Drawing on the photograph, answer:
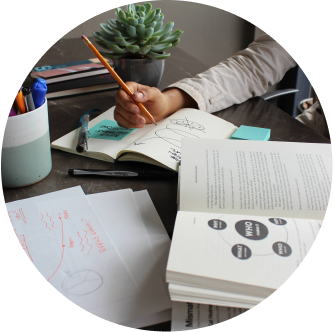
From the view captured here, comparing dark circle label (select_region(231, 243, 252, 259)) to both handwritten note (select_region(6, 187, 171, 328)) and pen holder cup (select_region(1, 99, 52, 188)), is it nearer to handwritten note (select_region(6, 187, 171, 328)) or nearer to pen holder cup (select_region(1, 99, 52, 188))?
handwritten note (select_region(6, 187, 171, 328))

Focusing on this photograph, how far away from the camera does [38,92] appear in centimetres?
60

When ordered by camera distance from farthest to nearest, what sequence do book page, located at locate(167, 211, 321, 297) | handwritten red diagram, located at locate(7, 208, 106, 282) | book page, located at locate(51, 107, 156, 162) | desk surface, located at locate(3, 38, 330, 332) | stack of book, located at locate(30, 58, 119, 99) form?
stack of book, located at locate(30, 58, 119, 99)
book page, located at locate(51, 107, 156, 162)
desk surface, located at locate(3, 38, 330, 332)
handwritten red diagram, located at locate(7, 208, 106, 282)
book page, located at locate(167, 211, 321, 297)

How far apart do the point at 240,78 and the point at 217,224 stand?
691 millimetres

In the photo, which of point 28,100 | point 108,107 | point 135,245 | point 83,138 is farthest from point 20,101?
point 108,107

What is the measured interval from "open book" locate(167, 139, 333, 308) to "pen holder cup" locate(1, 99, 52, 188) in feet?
0.92

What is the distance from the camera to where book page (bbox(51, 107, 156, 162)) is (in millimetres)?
755

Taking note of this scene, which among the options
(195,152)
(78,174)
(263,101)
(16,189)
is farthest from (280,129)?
(16,189)

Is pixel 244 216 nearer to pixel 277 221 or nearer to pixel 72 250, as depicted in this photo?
pixel 277 221

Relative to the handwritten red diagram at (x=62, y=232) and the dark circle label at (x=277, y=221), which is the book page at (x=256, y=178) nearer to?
the dark circle label at (x=277, y=221)

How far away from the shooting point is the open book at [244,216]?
0.40 metres

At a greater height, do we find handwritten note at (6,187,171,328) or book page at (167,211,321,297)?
book page at (167,211,321,297)

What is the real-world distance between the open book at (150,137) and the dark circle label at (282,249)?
29cm

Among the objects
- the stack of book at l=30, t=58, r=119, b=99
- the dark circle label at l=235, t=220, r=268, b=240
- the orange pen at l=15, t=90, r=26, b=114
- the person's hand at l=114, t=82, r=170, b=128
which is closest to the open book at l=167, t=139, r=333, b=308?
the dark circle label at l=235, t=220, r=268, b=240

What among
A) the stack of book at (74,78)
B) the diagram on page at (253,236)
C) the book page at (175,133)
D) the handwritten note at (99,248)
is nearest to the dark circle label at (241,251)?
the diagram on page at (253,236)
